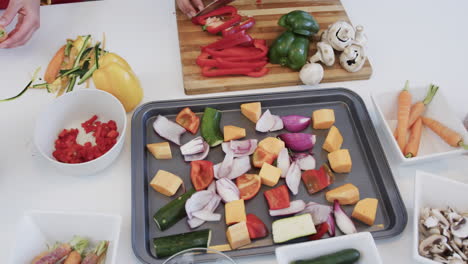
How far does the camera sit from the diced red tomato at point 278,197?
1.18 m

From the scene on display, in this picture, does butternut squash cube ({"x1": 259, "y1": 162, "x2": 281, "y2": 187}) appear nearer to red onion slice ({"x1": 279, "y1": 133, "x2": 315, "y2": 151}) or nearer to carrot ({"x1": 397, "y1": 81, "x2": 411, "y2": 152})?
red onion slice ({"x1": 279, "y1": 133, "x2": 315, "y2": 151})

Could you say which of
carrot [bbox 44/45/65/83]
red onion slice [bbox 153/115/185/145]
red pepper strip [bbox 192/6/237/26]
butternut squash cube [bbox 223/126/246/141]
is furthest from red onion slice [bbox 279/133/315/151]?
carrot [bbox 44/45/65/83]

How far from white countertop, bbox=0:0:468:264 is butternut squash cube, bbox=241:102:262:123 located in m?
0.13

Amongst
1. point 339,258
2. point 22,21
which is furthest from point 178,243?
point 22,21

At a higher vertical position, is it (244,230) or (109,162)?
(109,162)

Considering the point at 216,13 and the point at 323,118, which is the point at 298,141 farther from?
the point at 216,13

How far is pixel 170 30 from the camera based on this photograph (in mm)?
1677

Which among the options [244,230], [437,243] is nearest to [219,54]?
[244,230]

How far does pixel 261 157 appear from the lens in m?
1.28

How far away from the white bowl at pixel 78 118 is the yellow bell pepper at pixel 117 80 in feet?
0.11

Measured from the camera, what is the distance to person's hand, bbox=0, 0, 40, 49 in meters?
1.45

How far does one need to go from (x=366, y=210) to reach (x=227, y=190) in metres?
0.41

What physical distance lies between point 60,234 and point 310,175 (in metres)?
0.73

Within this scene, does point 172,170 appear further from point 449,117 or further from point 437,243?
point 449,117
